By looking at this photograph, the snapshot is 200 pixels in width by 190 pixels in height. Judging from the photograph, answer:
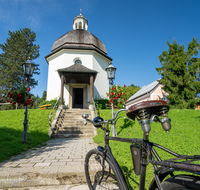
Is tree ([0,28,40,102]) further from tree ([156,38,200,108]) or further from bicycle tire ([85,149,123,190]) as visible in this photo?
bicycle tire ([85,149,123,190])

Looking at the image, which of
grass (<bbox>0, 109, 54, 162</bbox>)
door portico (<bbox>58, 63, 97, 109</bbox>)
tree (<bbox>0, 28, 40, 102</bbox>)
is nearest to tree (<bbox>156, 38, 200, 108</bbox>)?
door portico (<bbox>58, 63, 97, 109</bbox>)

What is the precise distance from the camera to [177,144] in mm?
3814

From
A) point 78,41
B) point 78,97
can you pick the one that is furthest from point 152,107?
point 78,41

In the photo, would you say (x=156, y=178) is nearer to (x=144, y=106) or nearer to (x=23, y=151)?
(x=144, y=106)

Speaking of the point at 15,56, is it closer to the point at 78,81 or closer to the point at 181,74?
the point at 78,81

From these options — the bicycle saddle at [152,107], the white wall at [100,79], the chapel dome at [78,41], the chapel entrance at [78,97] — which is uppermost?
the chapel dome at [78,41]

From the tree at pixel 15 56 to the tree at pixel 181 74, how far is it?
1170 inches

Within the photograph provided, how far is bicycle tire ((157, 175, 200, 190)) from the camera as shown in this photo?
880 mm

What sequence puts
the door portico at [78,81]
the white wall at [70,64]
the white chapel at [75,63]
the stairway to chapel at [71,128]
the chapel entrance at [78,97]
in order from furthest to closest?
1. the chapel entrance at [78,97]
2. the white wall at [70,64]
3. the white chapel at [75,63]
4. the door portico at [78,81]
5. the stairway to chapel at [71,128]

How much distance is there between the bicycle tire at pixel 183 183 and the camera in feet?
2.89

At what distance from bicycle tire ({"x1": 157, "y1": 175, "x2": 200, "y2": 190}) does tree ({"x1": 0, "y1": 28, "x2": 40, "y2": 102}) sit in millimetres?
33990

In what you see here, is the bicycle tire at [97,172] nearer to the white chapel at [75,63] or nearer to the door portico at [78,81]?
the door portico at [78,81]

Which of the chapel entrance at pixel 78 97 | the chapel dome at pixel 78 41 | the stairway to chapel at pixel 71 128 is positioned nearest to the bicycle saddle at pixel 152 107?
the stairway to chapel at pixel 71 128

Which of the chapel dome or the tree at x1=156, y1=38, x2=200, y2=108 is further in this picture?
the chapel dome
